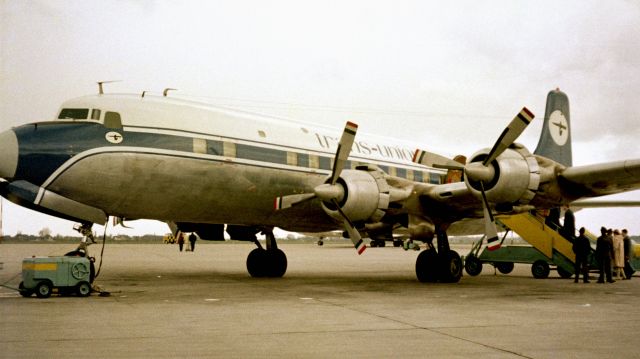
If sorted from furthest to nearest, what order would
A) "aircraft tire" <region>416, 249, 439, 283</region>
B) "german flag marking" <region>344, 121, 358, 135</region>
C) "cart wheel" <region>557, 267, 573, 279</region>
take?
1. "cart wheel" <region>557, 267, 573, 279</region>
2. "aircraft tire" <region>416, 249, 439, 283</region>
3. "german flag marking" <region>344, 121, 358, 135</region>

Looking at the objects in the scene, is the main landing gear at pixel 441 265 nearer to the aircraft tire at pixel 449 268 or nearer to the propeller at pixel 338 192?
the aircraft tire at pixel 449 268

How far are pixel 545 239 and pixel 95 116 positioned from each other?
13.2 metres

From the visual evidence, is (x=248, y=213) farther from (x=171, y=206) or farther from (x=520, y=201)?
(x=520, y=201)

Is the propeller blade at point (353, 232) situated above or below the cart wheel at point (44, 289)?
above

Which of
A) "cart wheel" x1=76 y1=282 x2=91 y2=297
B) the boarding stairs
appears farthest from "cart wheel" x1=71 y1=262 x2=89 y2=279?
the boarding stairs

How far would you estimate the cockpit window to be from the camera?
1304 centimetres

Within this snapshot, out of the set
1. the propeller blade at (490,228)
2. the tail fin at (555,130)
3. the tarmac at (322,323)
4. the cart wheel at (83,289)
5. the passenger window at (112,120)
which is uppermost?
the tail fin at (555,130)

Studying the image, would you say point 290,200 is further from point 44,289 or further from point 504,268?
point 504,268

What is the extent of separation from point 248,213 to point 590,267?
10563 mm

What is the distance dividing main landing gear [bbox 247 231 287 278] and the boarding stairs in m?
6.82

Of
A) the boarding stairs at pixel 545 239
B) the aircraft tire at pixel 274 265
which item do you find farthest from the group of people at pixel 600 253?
the aircraft tire at pixel 274 265

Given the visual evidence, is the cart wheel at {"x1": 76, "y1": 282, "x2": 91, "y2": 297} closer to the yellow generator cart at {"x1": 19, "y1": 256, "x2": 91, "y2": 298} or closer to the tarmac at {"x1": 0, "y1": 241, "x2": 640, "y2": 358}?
the yellow generator cart at {"x1": 19, "y1": 256, "x2": 91, "y2": 298}

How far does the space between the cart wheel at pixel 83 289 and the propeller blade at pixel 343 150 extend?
18.1 ft

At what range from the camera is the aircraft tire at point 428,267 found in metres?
16.1
